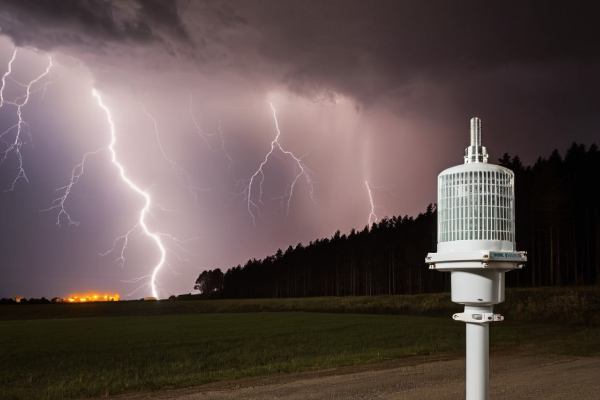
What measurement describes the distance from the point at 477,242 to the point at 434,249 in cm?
7734

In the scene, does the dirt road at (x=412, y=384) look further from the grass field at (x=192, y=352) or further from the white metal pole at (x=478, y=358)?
the white metal pole at (x=478, y=358)

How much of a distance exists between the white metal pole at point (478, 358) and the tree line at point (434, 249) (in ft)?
188

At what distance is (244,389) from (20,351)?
69.4ft

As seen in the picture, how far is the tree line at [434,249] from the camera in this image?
59.5 metres

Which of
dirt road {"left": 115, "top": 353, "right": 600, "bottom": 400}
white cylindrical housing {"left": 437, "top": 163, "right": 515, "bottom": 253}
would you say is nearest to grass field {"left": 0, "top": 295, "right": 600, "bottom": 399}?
dirt road {"left": 115, "top": 353, "right": 600, "bottom": 400}

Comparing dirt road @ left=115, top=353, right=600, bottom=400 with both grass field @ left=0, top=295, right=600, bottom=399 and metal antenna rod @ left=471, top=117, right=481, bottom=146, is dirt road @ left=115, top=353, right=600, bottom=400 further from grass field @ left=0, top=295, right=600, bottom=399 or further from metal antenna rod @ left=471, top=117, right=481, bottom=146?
metal antenna rod @ left=471, top=117, right=481, bottom=146

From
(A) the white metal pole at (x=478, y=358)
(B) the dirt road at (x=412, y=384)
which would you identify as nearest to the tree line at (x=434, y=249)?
(B) the dirt road at (x=412, y=384)

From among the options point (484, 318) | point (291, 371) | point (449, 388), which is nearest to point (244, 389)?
point (291, 371)

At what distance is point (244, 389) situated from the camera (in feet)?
43.1

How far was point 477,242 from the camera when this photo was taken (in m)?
3.15

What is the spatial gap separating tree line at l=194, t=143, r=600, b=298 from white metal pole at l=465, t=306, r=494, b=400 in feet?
188

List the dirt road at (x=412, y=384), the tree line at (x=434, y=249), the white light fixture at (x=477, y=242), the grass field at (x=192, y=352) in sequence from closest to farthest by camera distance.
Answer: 1. the white light fixture at (x=477, y=242)
2. the dirt road at (x=412, y=384)
3. the grass field at (x=192, y=352)
4. the tree line at (x=434, y=249)

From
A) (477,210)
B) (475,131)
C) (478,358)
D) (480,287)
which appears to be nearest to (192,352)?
(478,358)

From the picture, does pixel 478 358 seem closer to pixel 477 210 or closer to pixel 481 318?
pixel 481 318
